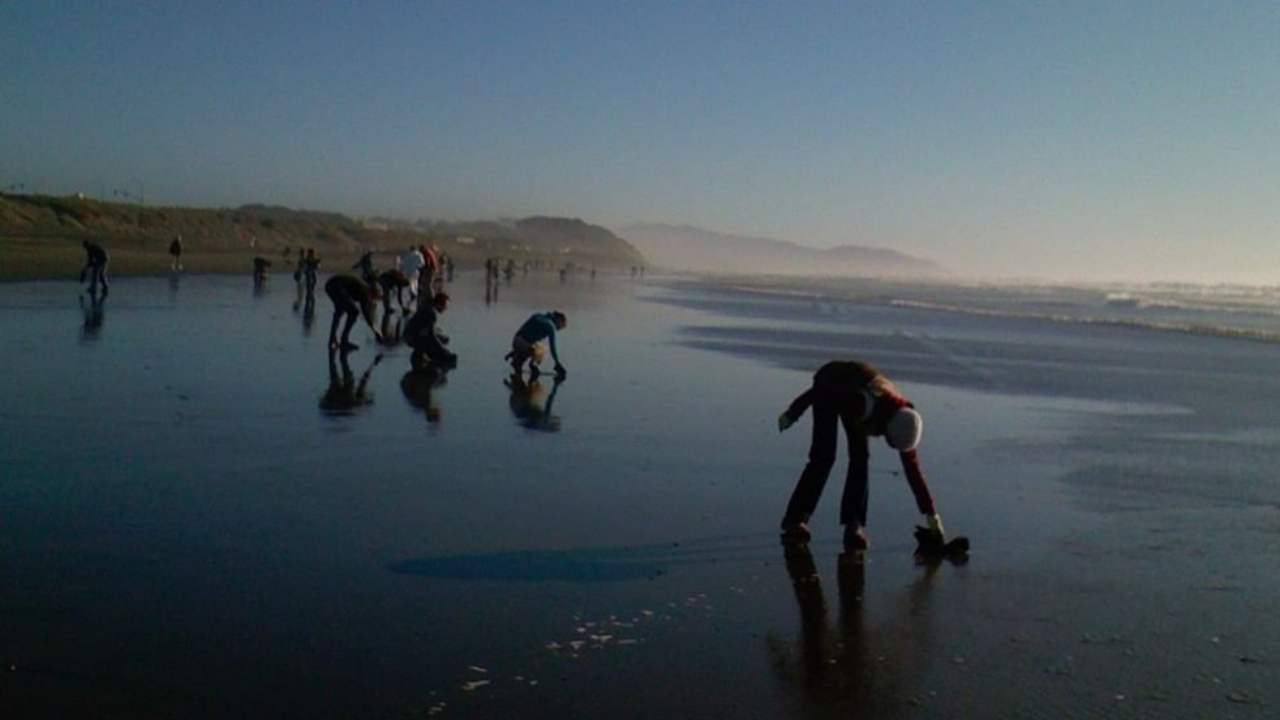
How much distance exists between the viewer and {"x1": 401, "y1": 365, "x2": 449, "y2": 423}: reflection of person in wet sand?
12.7 meters

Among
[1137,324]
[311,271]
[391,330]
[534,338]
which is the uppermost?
[311,271]

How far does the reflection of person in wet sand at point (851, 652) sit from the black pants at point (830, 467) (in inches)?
32.6

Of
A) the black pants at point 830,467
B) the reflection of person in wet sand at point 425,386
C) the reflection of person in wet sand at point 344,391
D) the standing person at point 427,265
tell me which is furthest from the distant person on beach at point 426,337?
the black pants at point 830,467

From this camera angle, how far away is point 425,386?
1470 centimetres

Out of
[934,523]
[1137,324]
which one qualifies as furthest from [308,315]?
[1137,324]

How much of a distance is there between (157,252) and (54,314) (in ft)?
155

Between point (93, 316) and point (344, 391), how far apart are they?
1065 cm

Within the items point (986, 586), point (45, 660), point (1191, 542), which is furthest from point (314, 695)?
point (1191, 542)

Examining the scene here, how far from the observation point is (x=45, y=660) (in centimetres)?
475

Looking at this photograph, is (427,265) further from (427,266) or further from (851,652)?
(851,652)

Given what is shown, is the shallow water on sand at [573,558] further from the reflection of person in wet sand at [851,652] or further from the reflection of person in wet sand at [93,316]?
the reflection of person in wet sand at [93,316]

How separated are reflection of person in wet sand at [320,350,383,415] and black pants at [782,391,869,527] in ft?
19.8

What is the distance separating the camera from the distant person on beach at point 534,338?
1620 centimetres

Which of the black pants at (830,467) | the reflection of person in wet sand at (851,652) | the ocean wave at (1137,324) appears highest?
the ocean wave at (1137,324)
